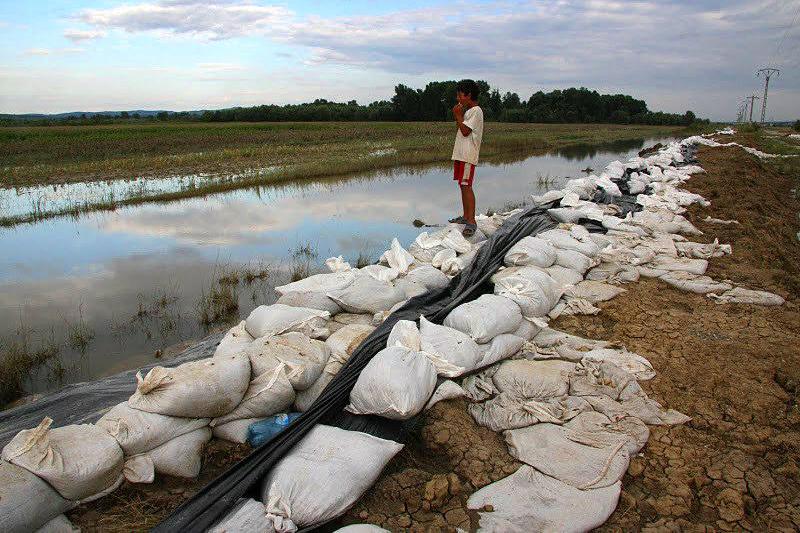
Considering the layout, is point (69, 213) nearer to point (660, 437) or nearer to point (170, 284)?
point (170, 284)

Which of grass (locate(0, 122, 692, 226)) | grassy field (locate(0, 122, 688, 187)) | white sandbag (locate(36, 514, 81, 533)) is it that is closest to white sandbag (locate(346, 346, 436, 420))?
white sandbag (locate(36, 514, 81, 533))

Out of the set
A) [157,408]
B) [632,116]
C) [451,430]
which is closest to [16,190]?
[157,408]

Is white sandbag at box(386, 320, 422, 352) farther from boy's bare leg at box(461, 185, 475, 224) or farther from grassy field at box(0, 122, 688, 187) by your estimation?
grassy field at box(0, 122, 688, 187)

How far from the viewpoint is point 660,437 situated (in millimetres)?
1975

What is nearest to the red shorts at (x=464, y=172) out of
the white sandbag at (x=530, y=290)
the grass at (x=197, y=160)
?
the white sandbag at (x=530, y=290)

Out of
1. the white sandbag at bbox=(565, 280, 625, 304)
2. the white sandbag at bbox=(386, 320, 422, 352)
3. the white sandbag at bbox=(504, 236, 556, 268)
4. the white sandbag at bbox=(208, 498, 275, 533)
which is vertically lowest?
the white sandbag at bbox=(208, 498, 275, 533)

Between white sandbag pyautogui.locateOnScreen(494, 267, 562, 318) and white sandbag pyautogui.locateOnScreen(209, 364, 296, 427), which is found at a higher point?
white sandbag pyautogui.locateOnScreen(494, 267, 562, 318)

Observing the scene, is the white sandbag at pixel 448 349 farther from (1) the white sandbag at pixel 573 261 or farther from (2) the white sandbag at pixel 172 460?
(1) the white sandbag at pixel 573 261

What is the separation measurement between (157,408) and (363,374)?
723mm

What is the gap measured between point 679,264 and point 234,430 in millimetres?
3314

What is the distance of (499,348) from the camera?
2.45 m

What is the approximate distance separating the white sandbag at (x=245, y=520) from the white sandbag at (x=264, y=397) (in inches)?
18.7

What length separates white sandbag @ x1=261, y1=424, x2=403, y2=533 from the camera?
151 cm

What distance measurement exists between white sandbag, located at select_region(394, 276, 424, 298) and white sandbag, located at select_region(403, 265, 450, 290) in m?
0.04
